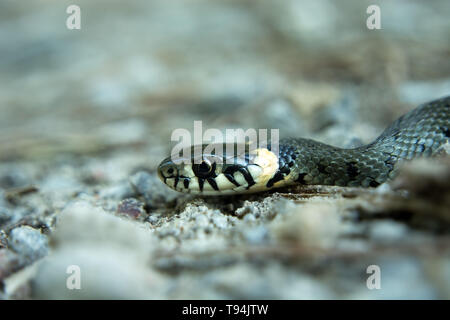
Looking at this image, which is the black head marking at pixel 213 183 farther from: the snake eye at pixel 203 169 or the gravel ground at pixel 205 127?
the gravel ground at pixel 205 127

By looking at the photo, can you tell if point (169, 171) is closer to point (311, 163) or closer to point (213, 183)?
point (213, 183)

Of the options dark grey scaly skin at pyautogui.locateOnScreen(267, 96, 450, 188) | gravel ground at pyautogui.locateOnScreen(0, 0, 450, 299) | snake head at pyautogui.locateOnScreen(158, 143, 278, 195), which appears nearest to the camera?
gravel ground at pyautogui.locateOnScreen(0, 0, 450, 299)

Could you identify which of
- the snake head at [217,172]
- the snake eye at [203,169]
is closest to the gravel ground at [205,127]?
the snake head at [217,172]

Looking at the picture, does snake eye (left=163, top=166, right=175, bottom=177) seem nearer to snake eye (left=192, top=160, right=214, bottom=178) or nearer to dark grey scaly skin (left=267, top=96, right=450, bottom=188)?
snake eye (left=192, top=160, right=214, bottom=178)

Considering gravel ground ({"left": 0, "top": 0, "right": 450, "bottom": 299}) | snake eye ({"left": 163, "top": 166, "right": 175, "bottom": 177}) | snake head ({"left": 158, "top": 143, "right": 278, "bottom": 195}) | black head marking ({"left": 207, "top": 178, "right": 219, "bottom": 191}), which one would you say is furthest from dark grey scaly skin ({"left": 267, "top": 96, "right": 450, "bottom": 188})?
snake eye ({"left": 163, "top": 166, "right": 175, "bottom": 177})

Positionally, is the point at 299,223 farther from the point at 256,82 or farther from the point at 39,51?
the point at 39,51
